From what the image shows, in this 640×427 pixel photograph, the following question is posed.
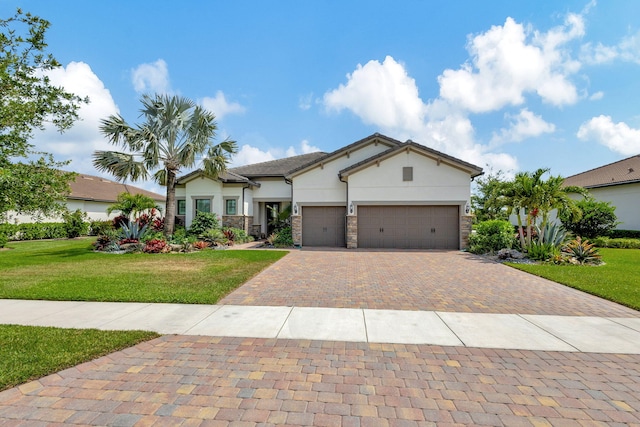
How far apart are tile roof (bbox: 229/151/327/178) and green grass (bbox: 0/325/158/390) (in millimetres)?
17025

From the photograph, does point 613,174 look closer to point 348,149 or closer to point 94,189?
point 348,149

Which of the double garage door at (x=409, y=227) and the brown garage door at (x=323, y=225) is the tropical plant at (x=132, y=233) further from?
the double garage door at (x=409, y=227)

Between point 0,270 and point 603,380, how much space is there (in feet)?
51.1

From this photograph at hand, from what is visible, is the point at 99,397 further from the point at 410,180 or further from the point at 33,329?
the point at 410,180

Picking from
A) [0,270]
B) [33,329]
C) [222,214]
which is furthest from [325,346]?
[222,214]

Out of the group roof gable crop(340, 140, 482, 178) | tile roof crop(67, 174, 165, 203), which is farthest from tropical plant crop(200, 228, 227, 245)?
tile roof crop(67, 174, 165, 203)

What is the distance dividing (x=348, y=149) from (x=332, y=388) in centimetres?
1561

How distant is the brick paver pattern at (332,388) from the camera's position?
8.96 feet

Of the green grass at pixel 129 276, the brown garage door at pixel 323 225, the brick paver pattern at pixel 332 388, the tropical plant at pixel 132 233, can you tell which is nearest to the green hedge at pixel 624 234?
the brown garage door at pixel 323 225

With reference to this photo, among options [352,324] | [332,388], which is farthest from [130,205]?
[332,388]

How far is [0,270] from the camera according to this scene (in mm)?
9672

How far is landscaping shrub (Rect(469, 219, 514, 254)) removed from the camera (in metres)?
13.9

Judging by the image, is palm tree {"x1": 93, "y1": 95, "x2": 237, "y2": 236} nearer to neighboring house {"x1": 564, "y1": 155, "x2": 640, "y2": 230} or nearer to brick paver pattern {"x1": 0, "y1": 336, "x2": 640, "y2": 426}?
brick paver pattern {"x1": 0, "y1": 336, "x2": 640, "y2": 426}

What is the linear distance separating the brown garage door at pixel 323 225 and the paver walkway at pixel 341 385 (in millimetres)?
11925
